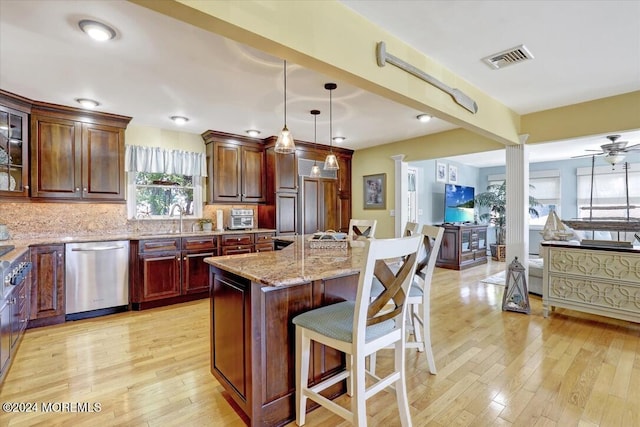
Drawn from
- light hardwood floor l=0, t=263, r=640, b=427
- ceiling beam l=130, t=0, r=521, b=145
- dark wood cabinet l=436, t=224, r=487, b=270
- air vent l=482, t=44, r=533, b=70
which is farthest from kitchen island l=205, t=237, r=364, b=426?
dark wood cabinet l=436, t=224, r=487, b=270

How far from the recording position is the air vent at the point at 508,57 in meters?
2.39

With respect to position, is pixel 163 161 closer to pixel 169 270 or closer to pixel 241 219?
pixel 241 219

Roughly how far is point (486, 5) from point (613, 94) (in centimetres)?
258

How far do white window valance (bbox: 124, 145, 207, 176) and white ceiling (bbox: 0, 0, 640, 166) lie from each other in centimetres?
51

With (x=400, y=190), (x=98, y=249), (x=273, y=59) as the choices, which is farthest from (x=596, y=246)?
(x=98, y=249)

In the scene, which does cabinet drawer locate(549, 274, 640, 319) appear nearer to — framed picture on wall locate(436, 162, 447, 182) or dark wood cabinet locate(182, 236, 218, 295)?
framed picture on wall locate(436, 162, 447, 182)

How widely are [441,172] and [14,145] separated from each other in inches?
287

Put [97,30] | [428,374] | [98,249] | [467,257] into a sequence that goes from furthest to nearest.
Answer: [467,257]
[98,249]
[428,374]
[97,30]

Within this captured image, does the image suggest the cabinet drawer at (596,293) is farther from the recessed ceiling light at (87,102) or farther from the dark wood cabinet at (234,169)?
the recessed ceiling light at (87,102)

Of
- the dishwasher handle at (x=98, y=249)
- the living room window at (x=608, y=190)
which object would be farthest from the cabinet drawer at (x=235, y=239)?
the living room window at (x=608, y=190)

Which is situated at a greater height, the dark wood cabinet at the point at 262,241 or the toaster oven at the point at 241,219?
the toaster oven at the point at 241,219

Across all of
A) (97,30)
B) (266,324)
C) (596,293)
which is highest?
(97,30)

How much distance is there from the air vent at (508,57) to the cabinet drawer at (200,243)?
3.77 metres

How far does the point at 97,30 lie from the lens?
1.98 m
